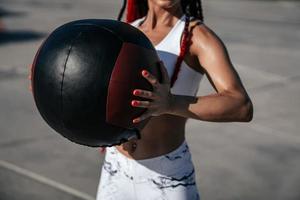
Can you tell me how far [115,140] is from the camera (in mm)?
2262

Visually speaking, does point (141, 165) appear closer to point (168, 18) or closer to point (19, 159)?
point (168, 18)

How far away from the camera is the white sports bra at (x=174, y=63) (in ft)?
8.13

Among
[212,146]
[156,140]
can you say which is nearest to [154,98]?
[156,140]

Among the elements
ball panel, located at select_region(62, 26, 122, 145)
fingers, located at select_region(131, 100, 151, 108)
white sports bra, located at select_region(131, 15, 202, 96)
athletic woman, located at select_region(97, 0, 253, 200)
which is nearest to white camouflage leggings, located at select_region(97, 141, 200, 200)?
athletic woman, located at select_region(97, 0, 253, 200)

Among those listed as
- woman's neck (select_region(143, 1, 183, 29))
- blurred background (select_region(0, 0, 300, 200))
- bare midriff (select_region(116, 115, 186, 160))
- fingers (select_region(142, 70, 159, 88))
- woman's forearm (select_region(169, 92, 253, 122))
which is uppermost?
woman's neck (select_region(143, 1, 183, 29))

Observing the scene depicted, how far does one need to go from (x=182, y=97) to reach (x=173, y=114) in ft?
0.36

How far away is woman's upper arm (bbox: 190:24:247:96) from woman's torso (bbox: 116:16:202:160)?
89 mm

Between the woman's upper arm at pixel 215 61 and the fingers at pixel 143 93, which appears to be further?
the woman's upper arm at pixel 215 61

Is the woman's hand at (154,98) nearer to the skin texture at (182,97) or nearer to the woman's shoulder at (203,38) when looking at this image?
the skin texture at (182,97)

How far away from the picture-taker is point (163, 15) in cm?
265

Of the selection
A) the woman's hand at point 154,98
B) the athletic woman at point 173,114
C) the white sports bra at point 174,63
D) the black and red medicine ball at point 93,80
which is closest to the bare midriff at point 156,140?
the athletic woman at point 173,114

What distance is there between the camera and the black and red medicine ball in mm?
2137

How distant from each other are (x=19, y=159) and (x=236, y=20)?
490 inches

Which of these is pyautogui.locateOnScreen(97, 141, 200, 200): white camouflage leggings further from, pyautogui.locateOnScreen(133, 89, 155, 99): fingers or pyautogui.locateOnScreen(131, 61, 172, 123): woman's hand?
pyautogui.locateOnScreen(133, 89, 155, 99): fingers
